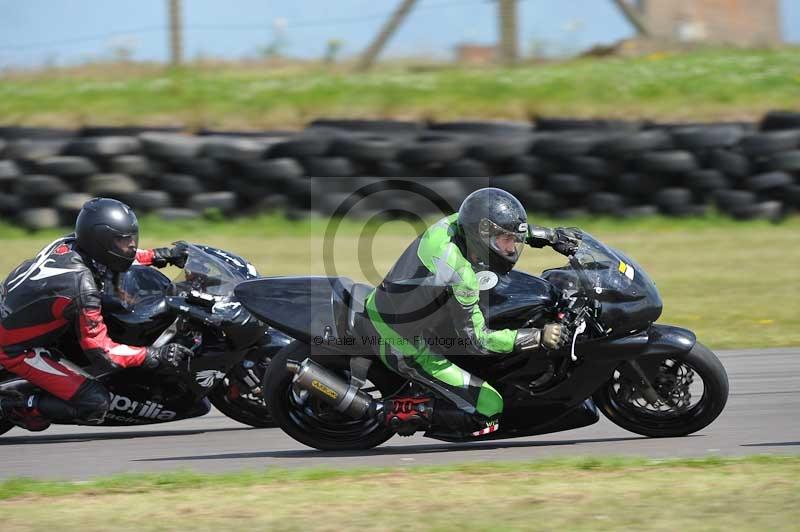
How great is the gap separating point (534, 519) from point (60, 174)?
10.5 m

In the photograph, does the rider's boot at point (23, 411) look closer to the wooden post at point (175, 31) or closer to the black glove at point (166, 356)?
the black glove at point (166, 356)

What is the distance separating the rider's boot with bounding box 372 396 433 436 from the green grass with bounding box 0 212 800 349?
495 cm

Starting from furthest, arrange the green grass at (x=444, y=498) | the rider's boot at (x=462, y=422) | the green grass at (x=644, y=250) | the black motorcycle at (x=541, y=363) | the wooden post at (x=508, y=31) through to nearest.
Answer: the wooden post at (x=508, y=31) → the green grass at (x=644, y=250) → the rider's boot at (x=462, y=422) → the black motorcycle at (x=541, y=363) → the green grass at (x=444, y=498)

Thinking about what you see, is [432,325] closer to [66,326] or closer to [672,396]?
[672,396]

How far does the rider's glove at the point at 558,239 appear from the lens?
6.10 m

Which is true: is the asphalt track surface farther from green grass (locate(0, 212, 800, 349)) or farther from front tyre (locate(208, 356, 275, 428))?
green grass (locate(0, 212, 800, 349))

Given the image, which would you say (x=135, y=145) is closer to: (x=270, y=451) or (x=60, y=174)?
(x=60, y=174)

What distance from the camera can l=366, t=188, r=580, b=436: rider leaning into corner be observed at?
228 inches

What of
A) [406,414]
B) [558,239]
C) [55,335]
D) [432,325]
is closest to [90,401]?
[55,335]

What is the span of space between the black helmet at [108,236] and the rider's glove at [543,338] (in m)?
2.36

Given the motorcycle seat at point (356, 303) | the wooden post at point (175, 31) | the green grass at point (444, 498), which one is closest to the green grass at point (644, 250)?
the wooden post at point (175, 31)

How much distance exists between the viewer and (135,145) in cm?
1395

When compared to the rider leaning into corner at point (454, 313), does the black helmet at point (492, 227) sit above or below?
above

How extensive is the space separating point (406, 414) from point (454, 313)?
62 cm
